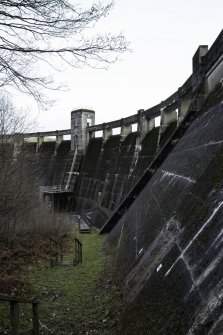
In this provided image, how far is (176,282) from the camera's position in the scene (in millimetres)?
2680

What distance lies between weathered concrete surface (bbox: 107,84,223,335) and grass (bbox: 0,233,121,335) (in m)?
0.50

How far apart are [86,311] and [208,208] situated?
3.10 metres

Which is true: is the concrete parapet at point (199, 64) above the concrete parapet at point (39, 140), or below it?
above

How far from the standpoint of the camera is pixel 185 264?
273 centimetres

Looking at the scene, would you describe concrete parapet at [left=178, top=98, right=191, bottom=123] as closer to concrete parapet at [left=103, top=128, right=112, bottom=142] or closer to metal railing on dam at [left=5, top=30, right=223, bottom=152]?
metal railing on dam at [left=5, top=30, right=223, bottom=152]

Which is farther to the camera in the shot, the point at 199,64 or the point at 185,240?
the point at 199,64

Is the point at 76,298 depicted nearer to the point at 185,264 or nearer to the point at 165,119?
the point at 185,264

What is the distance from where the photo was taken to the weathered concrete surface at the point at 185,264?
2152mm

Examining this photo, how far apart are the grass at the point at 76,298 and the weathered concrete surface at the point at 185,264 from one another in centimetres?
50

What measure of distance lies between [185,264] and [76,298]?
3668mm

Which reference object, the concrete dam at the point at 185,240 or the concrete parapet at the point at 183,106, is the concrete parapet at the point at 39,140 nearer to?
the concrete parapet at the point at 183,106

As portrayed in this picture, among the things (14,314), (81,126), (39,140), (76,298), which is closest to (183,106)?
(76,298)

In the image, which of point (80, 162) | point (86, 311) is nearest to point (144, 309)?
point (86, 311)

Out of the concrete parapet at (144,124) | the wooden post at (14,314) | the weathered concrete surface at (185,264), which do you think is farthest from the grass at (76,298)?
the concrete parapet at (144,124)
